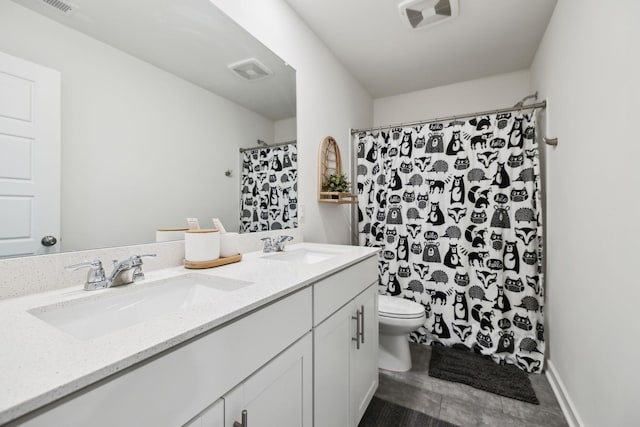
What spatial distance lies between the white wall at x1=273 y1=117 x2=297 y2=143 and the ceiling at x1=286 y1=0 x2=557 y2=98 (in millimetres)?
772

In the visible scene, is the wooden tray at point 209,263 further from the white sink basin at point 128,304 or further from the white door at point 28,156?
the white door at point 28,156

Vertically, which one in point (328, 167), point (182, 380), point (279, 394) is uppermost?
point (328, 167)

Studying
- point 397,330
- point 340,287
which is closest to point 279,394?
point 340,287

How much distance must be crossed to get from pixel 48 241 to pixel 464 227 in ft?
7.66

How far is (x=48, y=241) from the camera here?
2.67ft

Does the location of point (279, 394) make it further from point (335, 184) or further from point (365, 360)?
point (335, 184)

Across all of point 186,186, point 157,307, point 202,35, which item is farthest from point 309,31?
point 157,307

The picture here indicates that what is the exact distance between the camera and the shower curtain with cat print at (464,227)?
1984mm

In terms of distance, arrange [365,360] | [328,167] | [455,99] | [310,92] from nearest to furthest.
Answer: [365,360] → [310,92] → [328,167] → [455,99]

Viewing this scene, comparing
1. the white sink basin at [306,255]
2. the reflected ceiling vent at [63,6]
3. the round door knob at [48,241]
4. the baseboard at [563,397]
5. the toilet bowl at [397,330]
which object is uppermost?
the reflected ceiling vent at [63,6]

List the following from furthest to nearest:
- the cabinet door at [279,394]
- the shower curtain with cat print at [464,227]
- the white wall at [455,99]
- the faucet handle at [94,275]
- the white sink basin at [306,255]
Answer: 1. the white wall at [455,99]
2. the shower curtain with cat print at [464,227]
3. the white sink basin at [306,255]
4. the faucet handle at [94,275]
5. the cabinet door at [279,394]

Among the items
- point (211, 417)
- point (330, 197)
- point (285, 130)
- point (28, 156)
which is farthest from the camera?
point (330, 197)

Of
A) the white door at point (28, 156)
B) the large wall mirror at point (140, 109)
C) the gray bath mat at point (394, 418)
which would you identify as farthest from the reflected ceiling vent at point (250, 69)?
the gray bath mat at point (394, 418)

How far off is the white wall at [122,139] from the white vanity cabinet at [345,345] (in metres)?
0.64
